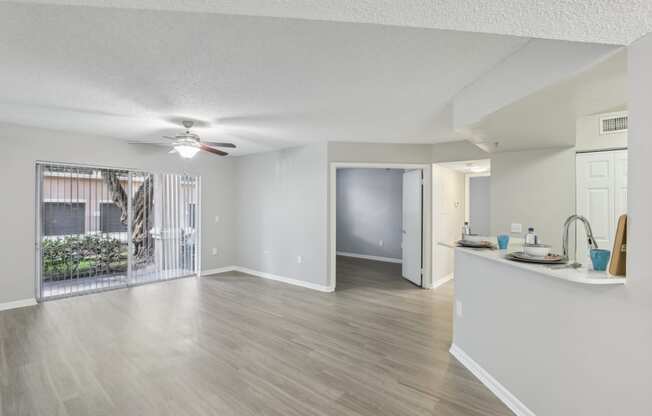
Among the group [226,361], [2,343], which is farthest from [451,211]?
[2,343]

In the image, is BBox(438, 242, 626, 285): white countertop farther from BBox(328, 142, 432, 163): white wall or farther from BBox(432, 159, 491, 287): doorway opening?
BBox(328, 142, 432, 163): white wall

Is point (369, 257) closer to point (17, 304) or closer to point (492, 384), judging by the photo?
point (492, 384)

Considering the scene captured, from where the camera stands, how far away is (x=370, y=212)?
8.09m

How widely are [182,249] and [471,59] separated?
5784 mm

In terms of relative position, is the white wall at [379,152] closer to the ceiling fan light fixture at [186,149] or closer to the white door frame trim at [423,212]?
the white door frame trim at [423,212]

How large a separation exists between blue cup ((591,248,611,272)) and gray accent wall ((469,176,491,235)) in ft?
16.5

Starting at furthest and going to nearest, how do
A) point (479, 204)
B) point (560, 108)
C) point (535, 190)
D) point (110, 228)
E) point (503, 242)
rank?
point (479, 204), point (110, 228), point (535, 190), point (503, 242), point (560, 108)

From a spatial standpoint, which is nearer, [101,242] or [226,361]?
[226,361]

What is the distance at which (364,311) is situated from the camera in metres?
4.02

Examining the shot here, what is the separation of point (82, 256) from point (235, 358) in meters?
3.71

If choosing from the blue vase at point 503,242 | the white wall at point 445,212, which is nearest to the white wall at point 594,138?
the blue vase at point 503,242

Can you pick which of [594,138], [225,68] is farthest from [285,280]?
[594,138]

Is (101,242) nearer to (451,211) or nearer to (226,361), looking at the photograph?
(226,361)

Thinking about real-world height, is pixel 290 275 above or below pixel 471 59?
below
